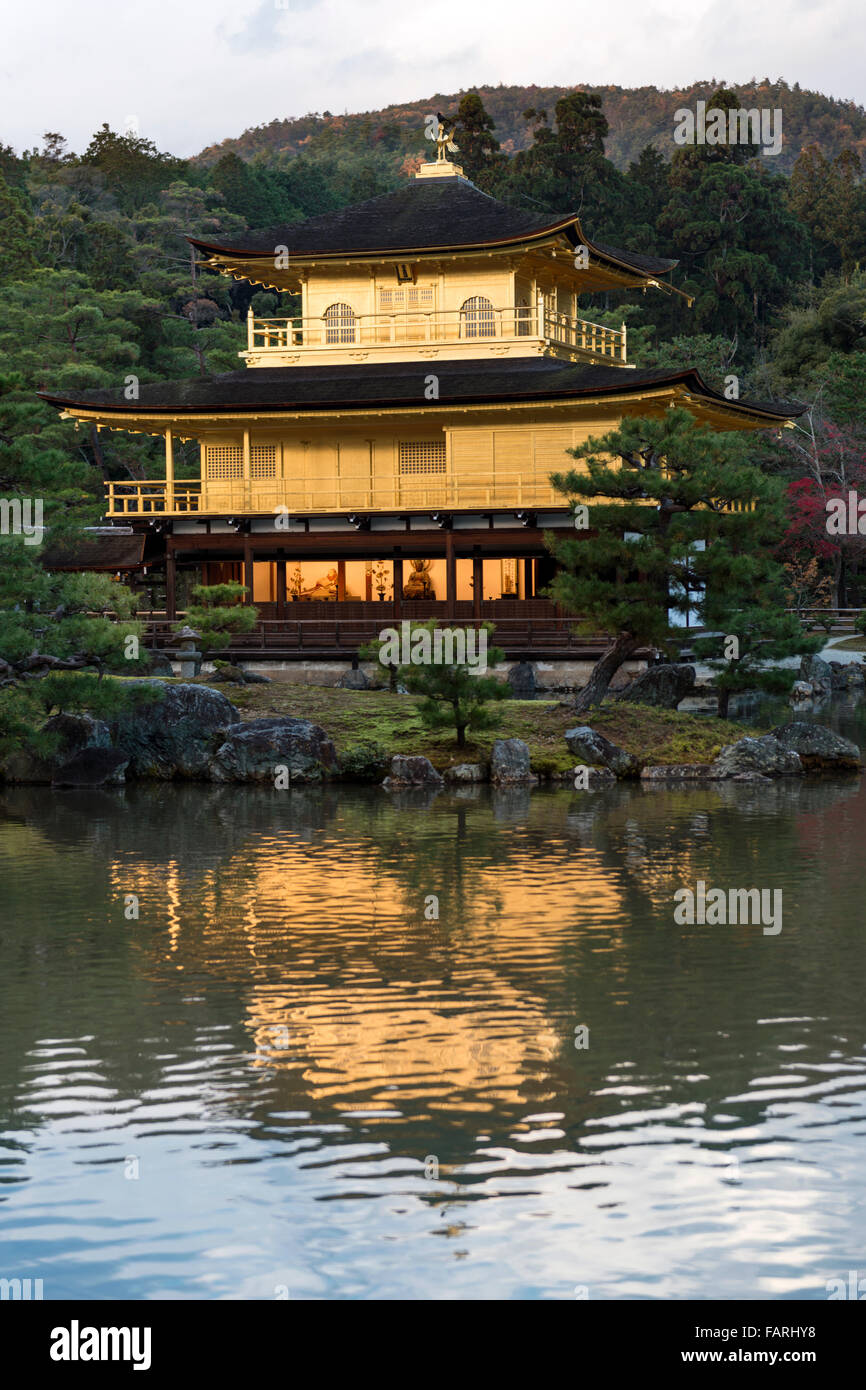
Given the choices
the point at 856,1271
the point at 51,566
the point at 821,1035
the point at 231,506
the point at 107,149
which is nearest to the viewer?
the point at 856,1271

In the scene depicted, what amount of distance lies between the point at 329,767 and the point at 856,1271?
23.0 meters

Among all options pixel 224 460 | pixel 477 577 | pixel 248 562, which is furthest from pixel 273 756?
pixel 224 460

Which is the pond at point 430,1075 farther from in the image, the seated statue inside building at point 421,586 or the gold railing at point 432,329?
the gold railing at point 432,329

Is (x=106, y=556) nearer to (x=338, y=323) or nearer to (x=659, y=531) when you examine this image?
(x=338, y=323)

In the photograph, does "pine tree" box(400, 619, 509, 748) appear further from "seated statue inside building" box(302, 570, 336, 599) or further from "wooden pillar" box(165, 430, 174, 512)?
"wooden pillar" box(165, 430, 174, 512)

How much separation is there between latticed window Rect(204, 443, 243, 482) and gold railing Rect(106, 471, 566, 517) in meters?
0.77

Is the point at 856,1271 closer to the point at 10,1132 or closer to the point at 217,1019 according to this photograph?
the point at 10,1132

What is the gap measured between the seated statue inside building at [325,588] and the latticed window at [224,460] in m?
4.15

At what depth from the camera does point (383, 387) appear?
1864 inches

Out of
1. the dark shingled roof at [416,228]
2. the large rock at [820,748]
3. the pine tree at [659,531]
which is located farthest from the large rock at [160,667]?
the dark shingled roof at [416,228]

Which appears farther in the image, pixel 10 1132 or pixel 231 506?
pixel 231 506

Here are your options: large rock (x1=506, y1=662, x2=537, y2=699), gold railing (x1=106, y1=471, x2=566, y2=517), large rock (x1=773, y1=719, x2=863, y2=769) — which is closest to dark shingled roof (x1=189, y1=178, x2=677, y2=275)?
gold railing (x1=106, y1=471, x2=566, y2=517)

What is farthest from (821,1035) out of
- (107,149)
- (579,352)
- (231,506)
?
(107,149)

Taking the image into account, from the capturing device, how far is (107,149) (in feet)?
388
